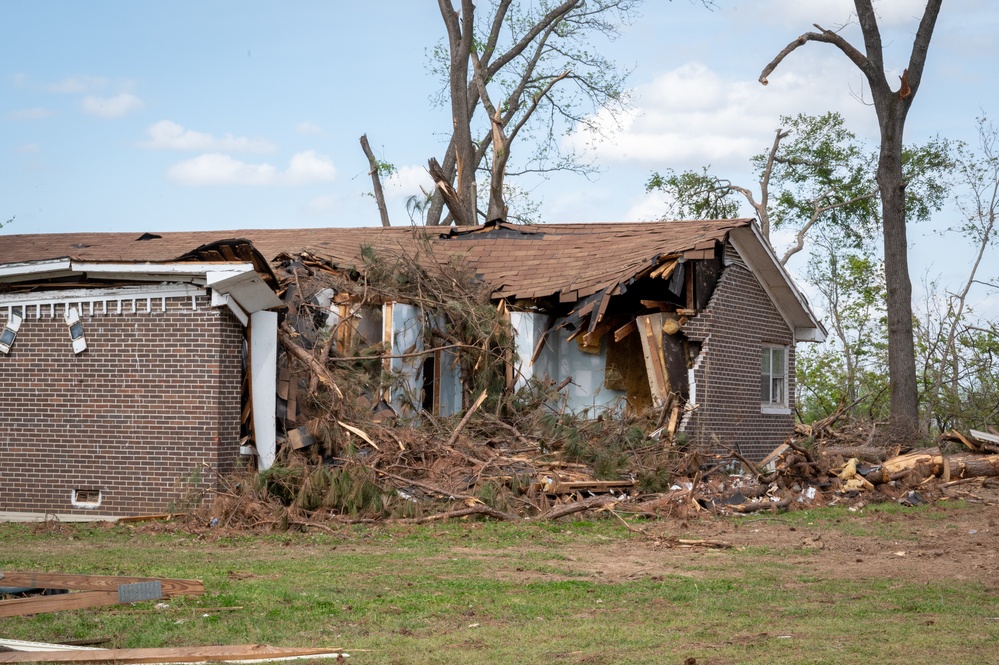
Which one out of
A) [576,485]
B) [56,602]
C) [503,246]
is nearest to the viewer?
[56,602]

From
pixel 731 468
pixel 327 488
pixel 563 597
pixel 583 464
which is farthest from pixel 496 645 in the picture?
pixel 731 468

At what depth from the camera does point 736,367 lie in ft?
64.5

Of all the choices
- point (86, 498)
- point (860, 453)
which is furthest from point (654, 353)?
point (86, 498)

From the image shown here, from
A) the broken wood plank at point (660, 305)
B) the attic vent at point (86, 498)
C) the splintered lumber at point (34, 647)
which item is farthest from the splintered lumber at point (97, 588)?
the broken wood plank at point (660, 305)

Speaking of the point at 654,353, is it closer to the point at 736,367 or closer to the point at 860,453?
the point at 736,367

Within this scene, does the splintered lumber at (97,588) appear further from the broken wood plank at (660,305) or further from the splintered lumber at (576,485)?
the broken wood plank at (660,305)

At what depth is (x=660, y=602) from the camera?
8289mm

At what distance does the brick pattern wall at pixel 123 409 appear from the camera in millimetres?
13719

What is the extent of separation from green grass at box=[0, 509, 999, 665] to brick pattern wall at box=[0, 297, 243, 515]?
6.23ft

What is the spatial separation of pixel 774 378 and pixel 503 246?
6.00 meters

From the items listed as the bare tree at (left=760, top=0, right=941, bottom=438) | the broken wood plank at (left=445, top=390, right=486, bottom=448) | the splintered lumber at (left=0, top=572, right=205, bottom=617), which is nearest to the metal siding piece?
the splintered lumber at (left=0, top=572, right=205, bottom=617)

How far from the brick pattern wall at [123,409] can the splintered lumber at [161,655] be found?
7637mm

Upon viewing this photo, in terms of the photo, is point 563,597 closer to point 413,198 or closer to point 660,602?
point 660,602

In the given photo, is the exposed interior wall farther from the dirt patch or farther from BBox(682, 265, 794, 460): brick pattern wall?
the dirt patch
